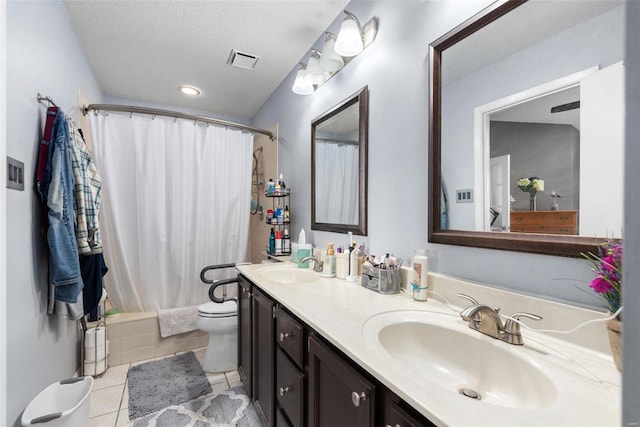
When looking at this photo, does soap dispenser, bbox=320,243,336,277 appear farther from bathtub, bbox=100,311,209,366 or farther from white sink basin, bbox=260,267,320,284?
bathtub, bbox=100,311,209,366

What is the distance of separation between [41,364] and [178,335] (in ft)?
3.52

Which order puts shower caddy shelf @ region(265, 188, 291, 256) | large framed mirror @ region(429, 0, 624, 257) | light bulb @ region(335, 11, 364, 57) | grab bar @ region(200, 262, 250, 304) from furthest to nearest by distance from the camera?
shower caddy shelf @ region(265, 188, 291, 256) → grab bar @ region(200, 262, 250, 304) → light bulb @ region(335, 11, 364, 57) → large framed mirror @ region(429, 0, 624, 257)

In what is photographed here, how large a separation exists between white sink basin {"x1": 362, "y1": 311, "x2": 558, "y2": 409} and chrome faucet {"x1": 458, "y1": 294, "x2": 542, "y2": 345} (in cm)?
2

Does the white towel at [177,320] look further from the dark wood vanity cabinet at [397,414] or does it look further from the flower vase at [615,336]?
the flower vase at [615,336]

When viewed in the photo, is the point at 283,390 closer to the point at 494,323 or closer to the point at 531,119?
the point at 494,323

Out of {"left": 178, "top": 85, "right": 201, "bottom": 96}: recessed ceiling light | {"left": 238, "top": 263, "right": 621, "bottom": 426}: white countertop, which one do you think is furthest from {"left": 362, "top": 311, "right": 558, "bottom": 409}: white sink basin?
{"left": 178, "top": 85, "right": 201, "bottom": 96}: recessed ceiling light

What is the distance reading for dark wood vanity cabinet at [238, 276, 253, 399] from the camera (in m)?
1.59

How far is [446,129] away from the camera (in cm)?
108

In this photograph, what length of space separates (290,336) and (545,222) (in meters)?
0.94

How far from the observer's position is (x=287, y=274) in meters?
1.79

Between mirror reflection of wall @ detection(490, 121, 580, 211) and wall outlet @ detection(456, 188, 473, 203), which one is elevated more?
mirror reflection of wall @ detection(490, 121, 580, 211)

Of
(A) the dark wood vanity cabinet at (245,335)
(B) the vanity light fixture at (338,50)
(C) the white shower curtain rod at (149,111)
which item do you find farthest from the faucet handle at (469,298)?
(C) the white shower curtain rod at (149,111)

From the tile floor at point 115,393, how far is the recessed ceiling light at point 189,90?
2423 millimetres

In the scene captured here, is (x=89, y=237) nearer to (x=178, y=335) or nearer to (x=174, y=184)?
(x=174, y=184)
